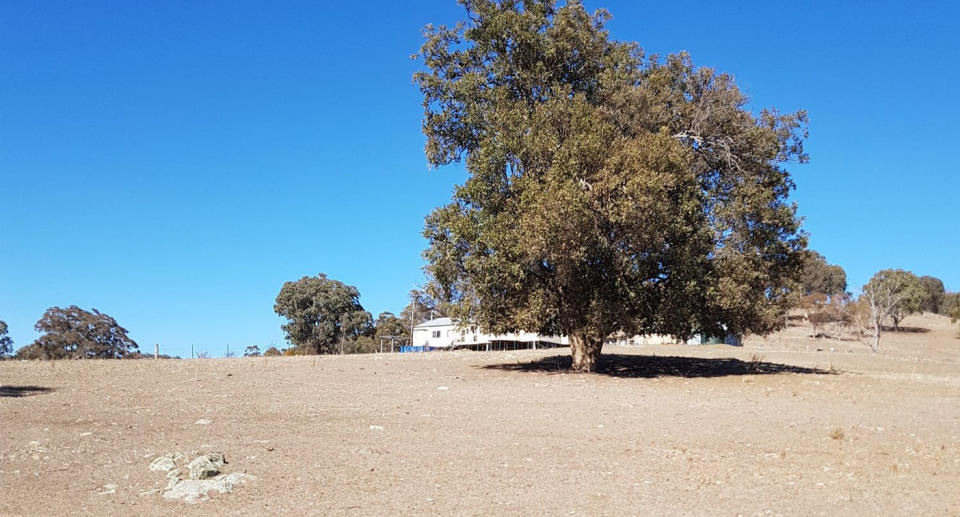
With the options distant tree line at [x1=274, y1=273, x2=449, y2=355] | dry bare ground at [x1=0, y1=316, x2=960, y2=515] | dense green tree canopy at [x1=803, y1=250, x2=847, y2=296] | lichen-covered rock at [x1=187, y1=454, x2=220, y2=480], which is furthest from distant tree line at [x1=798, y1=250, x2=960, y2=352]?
lichen-covered rock at [x1=187, y1=454, x2=220, y2=480]

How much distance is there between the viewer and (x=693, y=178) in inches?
869

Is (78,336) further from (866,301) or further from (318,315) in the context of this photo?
(866,301)

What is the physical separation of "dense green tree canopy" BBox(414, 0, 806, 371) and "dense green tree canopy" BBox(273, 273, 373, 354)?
5343 cm

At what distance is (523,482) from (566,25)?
18.6 meters

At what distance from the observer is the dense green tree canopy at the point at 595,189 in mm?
20219

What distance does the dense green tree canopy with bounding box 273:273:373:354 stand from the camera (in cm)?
7512

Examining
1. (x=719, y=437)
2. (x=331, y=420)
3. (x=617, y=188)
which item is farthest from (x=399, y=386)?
(x=719, y=437)

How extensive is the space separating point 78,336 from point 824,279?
9342 cm

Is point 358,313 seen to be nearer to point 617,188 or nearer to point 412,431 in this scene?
point 617,188

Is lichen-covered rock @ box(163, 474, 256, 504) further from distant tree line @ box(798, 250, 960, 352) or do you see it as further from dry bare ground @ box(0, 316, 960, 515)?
distant tree line @ box(798, 250, 960, 352)

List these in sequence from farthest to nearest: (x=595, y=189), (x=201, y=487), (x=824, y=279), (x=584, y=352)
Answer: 1. (x=824, y=279)
2. (x=584, y=352)
3. (x=595, y=189)
4. (x=201, y=487)

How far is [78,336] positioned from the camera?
5066 cm

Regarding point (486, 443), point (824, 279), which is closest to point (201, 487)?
point (486, 443)

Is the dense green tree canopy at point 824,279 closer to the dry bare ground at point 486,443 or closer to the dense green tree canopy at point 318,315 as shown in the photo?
the dense green tree canopy at point 318,315
